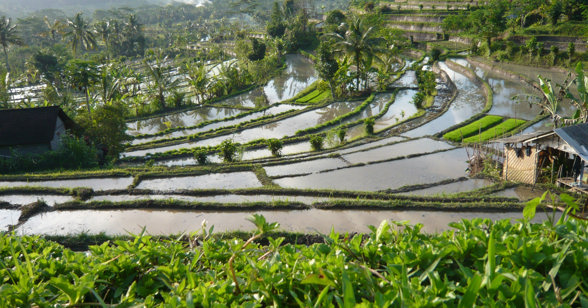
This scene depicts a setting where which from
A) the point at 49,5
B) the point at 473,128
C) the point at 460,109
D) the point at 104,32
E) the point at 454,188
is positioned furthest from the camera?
the point at 49,5

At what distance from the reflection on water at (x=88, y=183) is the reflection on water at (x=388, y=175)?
5401 mm

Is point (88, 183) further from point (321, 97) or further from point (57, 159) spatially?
point (321, 97)

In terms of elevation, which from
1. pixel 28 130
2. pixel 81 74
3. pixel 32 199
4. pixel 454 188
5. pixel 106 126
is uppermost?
pixel 81 74

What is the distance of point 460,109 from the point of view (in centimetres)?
2347

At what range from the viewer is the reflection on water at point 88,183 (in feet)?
44.8

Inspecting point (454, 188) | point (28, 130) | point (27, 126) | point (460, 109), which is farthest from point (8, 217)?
point (460, 109)

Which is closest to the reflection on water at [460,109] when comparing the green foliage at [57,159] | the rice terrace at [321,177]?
the rice terrace at [321,177]

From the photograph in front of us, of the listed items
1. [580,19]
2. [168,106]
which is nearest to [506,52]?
[580,19]

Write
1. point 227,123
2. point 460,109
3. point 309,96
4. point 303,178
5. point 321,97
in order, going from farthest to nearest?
point 309,96, point 321,97, point 227,123, point 460,109, point 303,178

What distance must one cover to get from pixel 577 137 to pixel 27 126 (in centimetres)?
1924

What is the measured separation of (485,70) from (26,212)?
3193 centimetres

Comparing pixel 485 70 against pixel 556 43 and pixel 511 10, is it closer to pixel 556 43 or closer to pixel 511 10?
pixel 556 43

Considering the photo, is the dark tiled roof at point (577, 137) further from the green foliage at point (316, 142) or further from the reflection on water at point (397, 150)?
the green foliage at point (316, 142)

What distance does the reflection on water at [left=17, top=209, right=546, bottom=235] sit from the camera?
1000 centimetres
